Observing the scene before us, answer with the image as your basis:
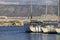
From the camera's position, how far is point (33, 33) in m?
60.8

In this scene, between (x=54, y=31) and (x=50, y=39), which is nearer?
(x=50, y=39)

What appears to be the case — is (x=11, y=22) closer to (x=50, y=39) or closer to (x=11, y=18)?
(x=11, y=18)

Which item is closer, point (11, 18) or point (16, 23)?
point (16, 23)

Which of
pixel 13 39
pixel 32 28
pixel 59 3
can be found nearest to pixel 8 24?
pixel 59 3

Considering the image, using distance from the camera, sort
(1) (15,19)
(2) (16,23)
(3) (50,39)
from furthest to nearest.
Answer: (1) (15,19) → (2) (16,23) → (3) (50,39)

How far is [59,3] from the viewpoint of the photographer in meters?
107

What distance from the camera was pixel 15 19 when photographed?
102 meters

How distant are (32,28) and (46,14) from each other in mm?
43653

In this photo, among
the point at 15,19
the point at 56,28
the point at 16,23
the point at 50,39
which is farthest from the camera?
the point at 15,19

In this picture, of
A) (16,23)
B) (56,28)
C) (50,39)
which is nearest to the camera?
(50,39)

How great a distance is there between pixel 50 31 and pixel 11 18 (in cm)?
4596

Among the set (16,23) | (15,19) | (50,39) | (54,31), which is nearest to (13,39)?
(50,39)

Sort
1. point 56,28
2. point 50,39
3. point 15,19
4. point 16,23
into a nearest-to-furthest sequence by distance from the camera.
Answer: point 50,39
point 56,28
point 16,23
point 15,19

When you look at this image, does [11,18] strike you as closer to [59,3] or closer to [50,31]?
[59,3]
